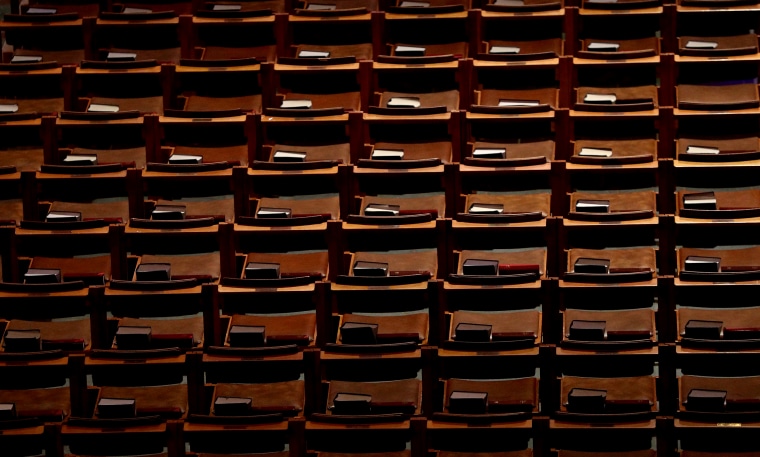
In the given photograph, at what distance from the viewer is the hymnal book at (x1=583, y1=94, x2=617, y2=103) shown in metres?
Answer: 1.33

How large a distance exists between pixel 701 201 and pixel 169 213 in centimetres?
49

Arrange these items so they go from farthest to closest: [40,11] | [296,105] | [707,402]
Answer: [40,11]
[296,105]
[707,402]

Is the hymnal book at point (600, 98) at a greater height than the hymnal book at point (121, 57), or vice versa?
the hymnal book at point (121, 57)

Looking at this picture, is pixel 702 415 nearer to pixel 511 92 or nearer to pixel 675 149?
pixel 675 149

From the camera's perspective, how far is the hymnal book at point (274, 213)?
1268 mm

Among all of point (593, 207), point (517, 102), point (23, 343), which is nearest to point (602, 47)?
point (517, 102)

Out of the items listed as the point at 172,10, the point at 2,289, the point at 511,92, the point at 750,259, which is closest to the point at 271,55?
the point at 172,10

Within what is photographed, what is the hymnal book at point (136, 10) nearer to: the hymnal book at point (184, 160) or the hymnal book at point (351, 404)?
the hymnal book at point (184, 160)

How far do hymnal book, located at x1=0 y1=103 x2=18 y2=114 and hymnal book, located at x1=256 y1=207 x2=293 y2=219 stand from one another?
11.7 inches

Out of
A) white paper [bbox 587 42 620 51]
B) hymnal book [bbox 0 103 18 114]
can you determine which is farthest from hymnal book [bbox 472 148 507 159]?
hymnal book [bbox 0 103 18 114]

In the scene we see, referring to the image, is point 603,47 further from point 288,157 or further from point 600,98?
point 288,157

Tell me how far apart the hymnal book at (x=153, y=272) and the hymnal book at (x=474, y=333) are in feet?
0.87

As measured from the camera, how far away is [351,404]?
3.82 feet

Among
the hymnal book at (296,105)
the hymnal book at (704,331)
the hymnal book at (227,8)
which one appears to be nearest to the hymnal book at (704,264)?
the hymnal book at (704,331)
